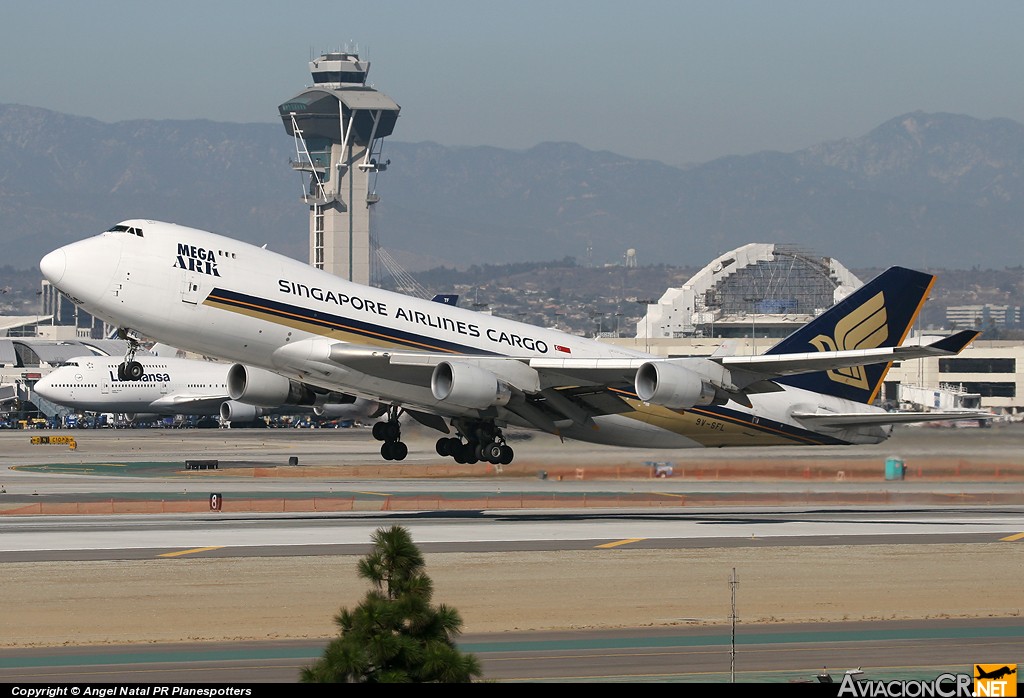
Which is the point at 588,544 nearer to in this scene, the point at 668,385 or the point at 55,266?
the point at 668,385

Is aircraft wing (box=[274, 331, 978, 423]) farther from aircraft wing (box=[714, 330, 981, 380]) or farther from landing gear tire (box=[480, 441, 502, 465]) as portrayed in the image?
landing gear tire (box=[480, 441, 502, 465])

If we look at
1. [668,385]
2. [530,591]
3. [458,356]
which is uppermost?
[458,356]

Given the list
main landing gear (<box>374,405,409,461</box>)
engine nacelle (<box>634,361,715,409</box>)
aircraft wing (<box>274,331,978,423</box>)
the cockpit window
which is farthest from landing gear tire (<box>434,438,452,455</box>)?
the cockpit window

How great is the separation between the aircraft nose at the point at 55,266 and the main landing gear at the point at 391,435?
12764 millimetres

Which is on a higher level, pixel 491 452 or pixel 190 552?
pixel 491 452

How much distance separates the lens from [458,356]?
44.7 m

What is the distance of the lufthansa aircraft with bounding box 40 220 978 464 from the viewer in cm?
4138

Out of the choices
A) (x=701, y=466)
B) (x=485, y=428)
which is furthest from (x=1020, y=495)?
(x=485, y=428)

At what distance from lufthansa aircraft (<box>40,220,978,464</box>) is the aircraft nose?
2.2 inches

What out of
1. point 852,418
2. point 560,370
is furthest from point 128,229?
point 852,418

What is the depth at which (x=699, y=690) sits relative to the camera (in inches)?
490

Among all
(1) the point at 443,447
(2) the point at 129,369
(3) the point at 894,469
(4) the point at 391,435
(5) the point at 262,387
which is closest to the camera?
(2) the point at 129,369

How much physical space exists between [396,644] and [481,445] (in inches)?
1265

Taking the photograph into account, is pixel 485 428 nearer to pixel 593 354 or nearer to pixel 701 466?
pixel 593 354
